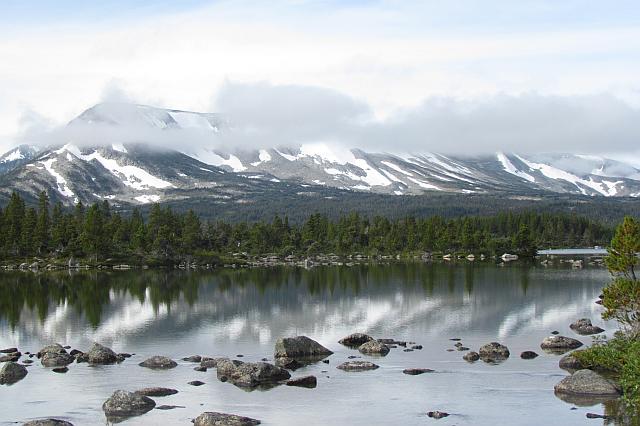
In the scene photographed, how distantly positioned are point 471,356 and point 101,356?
26.1 metres

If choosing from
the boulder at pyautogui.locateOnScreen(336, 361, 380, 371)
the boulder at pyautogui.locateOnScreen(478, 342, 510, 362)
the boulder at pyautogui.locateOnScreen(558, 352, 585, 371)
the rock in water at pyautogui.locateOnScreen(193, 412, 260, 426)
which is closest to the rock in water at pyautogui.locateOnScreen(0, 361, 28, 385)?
the rock in water at pyautogui.locateOnScreen(193, 412, 260, 426)

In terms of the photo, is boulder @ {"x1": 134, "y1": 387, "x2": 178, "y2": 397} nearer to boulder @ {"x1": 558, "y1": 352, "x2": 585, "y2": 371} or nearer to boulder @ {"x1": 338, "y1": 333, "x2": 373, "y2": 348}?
boulder @ {"x1": 338, "y1": 333, "x2": 373, "y2": 348}

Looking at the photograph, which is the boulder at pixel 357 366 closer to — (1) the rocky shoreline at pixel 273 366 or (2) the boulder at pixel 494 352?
(1) the rocky shoreline at pixel 273 366

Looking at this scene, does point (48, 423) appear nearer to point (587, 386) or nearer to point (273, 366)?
point (273, 366)

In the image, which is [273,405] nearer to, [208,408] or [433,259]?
[208,408]

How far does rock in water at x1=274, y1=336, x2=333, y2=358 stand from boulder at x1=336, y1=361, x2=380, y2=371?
445 cm

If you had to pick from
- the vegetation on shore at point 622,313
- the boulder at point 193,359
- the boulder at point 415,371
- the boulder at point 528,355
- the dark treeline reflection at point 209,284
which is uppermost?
the vegetation on shore at point 622,313

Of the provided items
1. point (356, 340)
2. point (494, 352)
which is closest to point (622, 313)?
point (494, 352)

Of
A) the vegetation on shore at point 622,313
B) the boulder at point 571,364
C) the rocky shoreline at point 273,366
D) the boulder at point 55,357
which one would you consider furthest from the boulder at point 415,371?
the boulder at point 55,357

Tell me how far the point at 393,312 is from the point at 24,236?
3874 inches

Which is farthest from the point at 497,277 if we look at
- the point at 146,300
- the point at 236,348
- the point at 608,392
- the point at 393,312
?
the point at 608,392

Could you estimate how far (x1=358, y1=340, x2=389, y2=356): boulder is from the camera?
59.1m

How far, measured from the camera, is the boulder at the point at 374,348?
59.1 meters

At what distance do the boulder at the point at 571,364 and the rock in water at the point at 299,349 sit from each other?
1637cm
